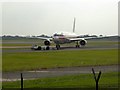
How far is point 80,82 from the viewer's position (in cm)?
2164

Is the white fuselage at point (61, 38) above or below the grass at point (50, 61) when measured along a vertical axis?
above

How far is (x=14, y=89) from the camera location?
18.8 metres

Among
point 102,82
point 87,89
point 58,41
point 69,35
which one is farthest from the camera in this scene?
point 69,35

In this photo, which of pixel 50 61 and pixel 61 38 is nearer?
pixel 50 61

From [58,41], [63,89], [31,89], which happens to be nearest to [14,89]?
[31,89]

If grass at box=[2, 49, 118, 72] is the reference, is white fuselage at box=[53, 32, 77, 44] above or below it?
above

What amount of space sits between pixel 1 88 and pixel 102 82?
21.4 ft

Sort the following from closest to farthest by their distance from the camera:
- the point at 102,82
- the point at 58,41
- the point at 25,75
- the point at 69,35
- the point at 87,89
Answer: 1. the point at 87,89
2. the point at 102,82
3. the point at 25,75
4. the point at 58,41
5. the point at 69,35

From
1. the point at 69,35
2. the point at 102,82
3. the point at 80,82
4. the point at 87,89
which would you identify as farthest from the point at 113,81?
the point at 69,35

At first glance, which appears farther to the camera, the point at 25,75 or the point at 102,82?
the point at 25,75

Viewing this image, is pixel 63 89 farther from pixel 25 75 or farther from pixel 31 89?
pixel 25 75

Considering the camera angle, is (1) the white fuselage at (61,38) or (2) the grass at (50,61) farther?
(1) the white fuselage at (61,38)

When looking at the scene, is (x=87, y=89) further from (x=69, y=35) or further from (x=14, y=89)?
(x=69, y=35)

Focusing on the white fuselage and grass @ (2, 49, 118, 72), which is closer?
grass @ (2, 49, 118, 72)
